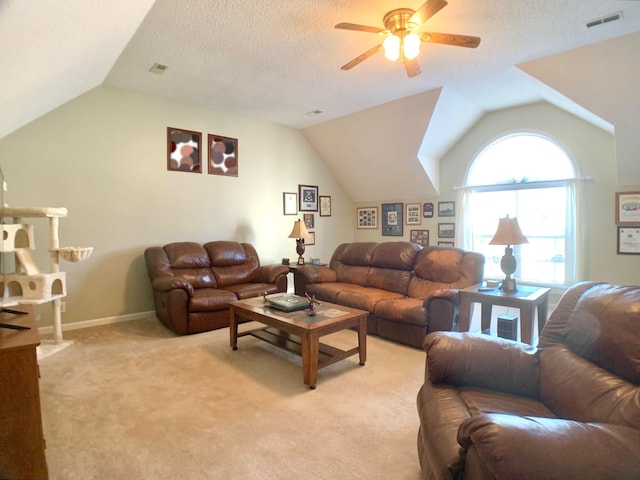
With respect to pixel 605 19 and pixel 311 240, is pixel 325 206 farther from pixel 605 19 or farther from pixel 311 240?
pixel 605 19

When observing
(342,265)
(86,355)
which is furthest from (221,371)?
(342,265)

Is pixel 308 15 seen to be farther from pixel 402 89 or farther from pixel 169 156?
pixel 169 156

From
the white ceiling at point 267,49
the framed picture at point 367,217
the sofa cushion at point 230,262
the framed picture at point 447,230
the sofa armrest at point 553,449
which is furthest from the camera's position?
the framed picture at point 367,217

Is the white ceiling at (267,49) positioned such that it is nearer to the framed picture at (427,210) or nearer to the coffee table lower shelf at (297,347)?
the framed picture at (427,210)

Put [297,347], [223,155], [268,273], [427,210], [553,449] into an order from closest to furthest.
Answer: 1. [553,449]
2. [297,347]
3. [268,273]
4. [223,155]
5. [427,210]

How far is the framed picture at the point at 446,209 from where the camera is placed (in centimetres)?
591

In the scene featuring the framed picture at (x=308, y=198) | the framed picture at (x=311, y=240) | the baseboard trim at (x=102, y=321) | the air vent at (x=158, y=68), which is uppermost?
the air vent at (x=158, y=68)

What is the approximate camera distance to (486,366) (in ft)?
5.56

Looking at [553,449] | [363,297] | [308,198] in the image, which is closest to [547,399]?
[553,449]

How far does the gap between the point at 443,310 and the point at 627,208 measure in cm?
299

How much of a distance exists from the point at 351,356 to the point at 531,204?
385 cm

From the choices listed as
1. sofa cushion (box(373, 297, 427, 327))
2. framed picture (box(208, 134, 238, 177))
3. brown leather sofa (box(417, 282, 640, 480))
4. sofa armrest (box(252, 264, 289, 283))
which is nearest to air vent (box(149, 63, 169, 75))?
framed picture (box(208, 134, 238, 177))

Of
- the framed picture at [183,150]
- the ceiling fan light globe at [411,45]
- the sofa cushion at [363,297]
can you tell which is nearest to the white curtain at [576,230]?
the sofa cushion at [363,297]

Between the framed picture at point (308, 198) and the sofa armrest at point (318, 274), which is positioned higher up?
the framed picture at point (308, 198)
